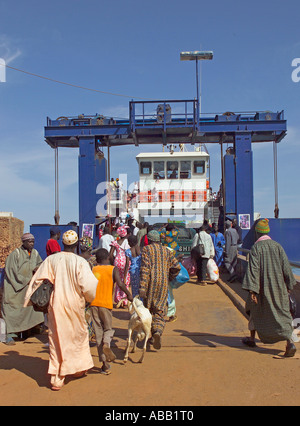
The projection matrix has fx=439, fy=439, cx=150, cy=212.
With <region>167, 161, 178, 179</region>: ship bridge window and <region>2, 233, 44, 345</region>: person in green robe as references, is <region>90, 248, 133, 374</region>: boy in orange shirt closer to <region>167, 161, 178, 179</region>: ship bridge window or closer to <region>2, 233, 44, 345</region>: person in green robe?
<region>2, 233, 44, 345</region>: person in green robe

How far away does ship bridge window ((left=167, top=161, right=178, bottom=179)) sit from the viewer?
73.3ft

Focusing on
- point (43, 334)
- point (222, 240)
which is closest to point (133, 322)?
point (43, 334)

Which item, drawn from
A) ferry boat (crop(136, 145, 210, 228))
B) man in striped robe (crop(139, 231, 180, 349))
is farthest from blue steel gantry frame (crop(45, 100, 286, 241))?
man in striped robe (crop(139, 231, 180, 349))

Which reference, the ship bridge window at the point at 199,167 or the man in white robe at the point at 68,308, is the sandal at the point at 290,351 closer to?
the man in white robe at the point at 68,308

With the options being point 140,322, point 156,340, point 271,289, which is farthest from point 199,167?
point 140,322

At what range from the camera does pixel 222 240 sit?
13.3 meters

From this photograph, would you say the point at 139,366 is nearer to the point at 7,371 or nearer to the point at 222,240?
the point at 7,371

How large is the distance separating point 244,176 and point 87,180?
5505mm

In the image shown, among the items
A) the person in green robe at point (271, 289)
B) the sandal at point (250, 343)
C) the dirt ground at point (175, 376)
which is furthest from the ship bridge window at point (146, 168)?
the person in green robe at point (271, 289)

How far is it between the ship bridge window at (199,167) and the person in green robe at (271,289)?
16.6 metres

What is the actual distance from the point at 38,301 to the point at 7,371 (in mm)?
1250

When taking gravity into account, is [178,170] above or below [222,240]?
above

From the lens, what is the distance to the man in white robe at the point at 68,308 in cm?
453

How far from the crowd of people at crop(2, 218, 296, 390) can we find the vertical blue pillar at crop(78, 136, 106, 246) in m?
7.28
